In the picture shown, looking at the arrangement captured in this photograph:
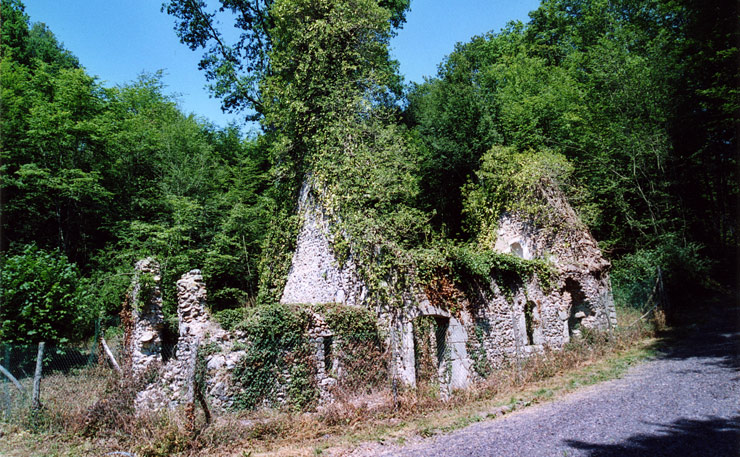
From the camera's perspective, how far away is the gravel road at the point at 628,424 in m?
5.82

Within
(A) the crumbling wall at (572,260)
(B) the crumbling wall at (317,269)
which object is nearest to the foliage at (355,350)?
(B) the crumbling wall at (317,269)

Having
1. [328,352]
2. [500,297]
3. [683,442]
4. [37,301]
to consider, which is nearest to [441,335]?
[500,297]

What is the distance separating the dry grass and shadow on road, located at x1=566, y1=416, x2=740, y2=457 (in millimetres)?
2599

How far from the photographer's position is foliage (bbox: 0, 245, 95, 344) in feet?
36.8

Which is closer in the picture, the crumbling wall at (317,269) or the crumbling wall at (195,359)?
the crumbling wall at (195,359)

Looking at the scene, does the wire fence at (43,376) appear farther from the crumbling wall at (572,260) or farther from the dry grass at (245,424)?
the crumbling wall at (572,260)

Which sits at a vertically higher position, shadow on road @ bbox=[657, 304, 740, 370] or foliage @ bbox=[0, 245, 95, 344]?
foliage @ bbox=[0, 245, 95, 344]

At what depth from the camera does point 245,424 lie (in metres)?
7.09

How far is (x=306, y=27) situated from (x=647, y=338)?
15643 millimetres

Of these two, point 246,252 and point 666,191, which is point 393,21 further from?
point 666,191

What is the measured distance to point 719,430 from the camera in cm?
621

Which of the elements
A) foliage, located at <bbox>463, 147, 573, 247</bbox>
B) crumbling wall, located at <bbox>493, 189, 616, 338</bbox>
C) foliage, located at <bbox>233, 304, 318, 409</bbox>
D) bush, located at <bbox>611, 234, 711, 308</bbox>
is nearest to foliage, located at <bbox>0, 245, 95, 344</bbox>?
foliage, located at <bbox>233, 304, 318, 409</bbox>

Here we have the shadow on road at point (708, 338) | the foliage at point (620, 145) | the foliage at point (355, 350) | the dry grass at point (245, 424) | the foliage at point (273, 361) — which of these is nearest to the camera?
the dry grass at point (245, 424)

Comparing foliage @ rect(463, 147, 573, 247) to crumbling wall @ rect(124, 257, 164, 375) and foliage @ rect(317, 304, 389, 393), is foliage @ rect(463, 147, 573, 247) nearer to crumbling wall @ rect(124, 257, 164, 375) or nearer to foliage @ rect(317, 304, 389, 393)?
foliage @ rect(317, 304, 389, 393)
